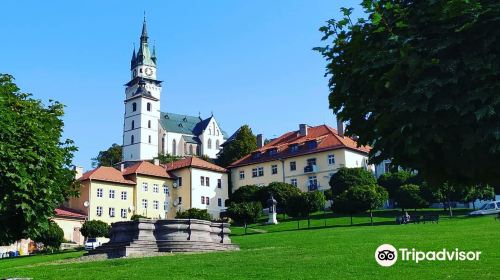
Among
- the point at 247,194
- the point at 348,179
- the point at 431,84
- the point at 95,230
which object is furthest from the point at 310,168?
the point at 431,84

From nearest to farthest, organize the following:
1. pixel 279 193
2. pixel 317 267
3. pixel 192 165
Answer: pixel 317 267, pixel 279 193, pixel 192 165

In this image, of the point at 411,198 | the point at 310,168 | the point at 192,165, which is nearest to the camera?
the point at 411,198

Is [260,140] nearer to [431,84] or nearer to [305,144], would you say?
[305,144]

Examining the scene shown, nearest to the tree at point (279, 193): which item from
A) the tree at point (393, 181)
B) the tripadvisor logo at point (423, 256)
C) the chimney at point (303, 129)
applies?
the tree at point (393, 181)

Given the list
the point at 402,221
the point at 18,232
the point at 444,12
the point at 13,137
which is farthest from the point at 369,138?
the point at 402,221

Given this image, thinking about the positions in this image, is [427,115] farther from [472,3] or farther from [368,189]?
[368,189]

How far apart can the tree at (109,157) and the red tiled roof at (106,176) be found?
5574 centimetres

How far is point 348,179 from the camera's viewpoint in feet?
222

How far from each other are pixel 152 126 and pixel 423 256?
128502 millimetres

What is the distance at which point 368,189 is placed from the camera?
51656mm

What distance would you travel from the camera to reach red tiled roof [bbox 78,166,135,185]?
74750 millimetres

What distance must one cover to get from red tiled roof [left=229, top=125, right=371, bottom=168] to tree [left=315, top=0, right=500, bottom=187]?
66102 millimetres

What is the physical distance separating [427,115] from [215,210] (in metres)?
80.0

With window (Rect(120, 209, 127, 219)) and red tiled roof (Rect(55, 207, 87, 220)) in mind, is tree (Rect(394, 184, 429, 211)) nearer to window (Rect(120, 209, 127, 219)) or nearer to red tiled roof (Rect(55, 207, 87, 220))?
red tiled roof (Rect(55, 207, 87, 220))
